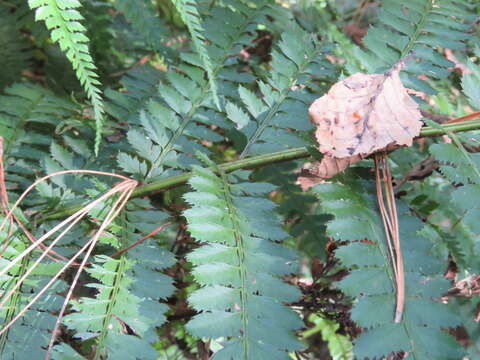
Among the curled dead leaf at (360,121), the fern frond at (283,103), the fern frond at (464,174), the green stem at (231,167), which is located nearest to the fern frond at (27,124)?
the green stem at (231,167)

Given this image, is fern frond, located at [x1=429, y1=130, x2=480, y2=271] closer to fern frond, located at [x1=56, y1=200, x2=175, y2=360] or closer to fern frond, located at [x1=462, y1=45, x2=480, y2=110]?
fern frond, located at [x1=462, y1=45, x2=480, y2=110]

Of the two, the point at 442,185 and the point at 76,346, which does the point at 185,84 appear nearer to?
the point at 76,346

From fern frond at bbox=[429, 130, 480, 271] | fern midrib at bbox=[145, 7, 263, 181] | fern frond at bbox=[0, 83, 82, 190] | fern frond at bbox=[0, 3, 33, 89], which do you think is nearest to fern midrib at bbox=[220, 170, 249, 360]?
fern midrib at bbox=[145, 7, 263, 181]

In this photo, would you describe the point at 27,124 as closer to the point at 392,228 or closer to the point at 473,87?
the point at 392,228

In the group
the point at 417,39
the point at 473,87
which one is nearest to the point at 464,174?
the point at 473,87

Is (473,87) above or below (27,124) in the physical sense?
below

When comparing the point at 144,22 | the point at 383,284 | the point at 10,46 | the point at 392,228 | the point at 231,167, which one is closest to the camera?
the point at 383,284
